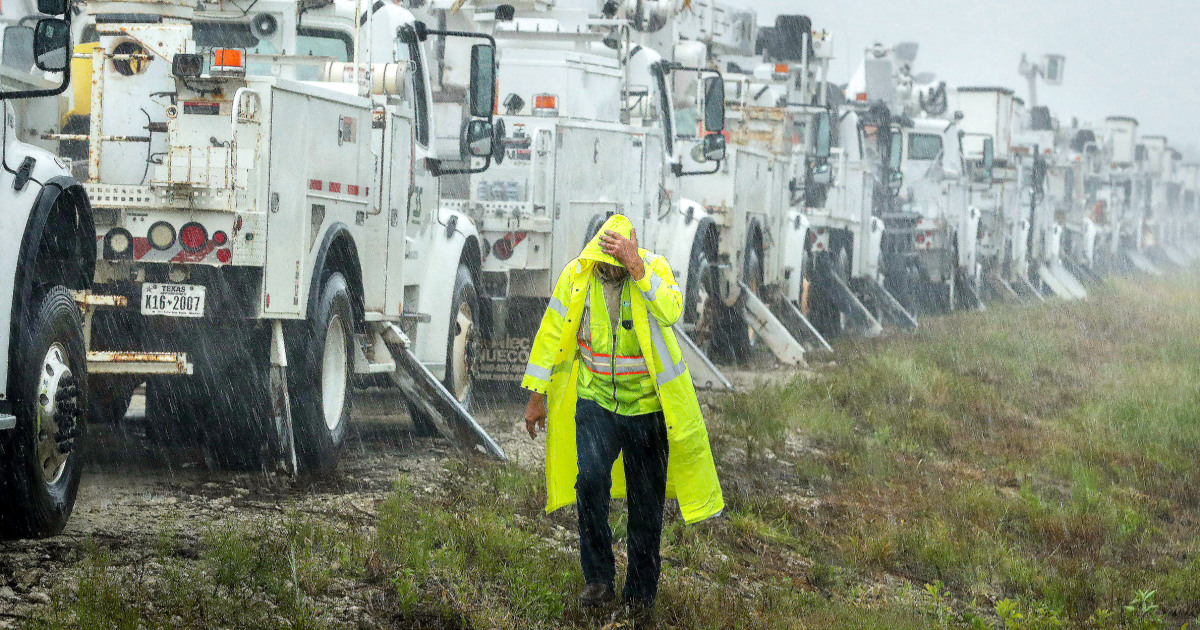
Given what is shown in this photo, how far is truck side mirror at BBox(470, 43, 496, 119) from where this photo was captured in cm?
935

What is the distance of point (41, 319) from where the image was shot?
5.50 meters

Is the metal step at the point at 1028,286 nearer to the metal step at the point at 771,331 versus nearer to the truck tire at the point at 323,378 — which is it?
the metal step at the point at 771,331

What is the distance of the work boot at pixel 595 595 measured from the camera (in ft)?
18.4

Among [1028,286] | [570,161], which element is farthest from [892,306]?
Answer: [570,161]

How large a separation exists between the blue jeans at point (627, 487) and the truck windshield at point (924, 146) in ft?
69.3

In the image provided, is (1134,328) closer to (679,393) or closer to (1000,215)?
(1000,215)

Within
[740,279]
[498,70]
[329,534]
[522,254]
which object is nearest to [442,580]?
[329,534]

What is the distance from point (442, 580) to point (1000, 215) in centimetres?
2438

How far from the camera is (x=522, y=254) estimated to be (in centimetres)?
1077

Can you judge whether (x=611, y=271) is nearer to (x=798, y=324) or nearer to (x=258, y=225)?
(x=258, y=225)

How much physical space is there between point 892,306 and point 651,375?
1596cm

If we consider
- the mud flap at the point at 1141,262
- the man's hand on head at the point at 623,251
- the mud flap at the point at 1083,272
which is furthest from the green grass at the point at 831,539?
the mud flap at the point at 1141,262

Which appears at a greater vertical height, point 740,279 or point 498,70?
point 498,70

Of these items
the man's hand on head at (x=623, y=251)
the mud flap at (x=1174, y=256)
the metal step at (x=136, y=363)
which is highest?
the man's hand on head at (x=623, y=251)
